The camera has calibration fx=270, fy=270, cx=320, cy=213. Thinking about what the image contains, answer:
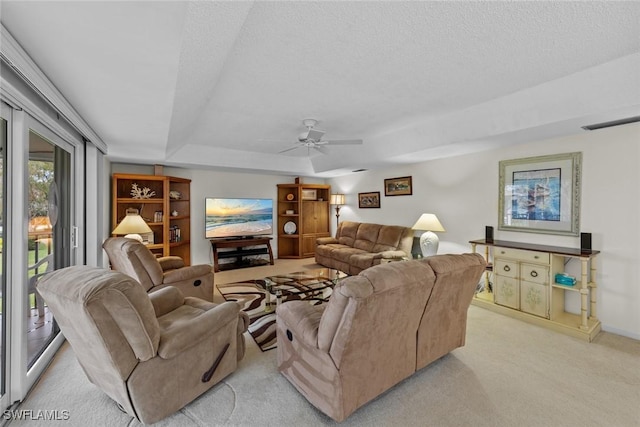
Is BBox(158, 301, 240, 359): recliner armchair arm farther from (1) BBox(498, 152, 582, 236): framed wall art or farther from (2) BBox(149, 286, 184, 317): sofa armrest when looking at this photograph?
(1) BBox(498, 152, 582, 236): framed wall art

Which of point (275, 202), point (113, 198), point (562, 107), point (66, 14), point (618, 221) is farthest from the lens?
point (275, 202)

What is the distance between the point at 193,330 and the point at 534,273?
3.61m

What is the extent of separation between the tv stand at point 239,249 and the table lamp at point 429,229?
10.8 ft

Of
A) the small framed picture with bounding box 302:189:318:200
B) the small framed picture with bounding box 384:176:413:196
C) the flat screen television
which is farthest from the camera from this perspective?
the small framed picture with bounding box 302:189:318:200

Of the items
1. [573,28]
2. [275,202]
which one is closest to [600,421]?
[573,28]

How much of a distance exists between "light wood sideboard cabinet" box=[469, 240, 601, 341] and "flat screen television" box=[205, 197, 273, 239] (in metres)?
4.71

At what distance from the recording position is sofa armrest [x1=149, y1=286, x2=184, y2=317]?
221 cm

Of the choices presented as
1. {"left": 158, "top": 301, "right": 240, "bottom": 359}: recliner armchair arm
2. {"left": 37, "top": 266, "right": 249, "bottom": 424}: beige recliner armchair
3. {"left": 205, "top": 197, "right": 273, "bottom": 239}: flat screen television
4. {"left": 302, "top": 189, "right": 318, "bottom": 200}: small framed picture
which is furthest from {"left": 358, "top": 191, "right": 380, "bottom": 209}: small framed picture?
{"left": 37, "top": 266, "right": 249, "bottom": 424}: beige recliner armchair

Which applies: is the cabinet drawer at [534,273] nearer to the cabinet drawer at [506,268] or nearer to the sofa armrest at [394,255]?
the cabinet drawer at [506,268]

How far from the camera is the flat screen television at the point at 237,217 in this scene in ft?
19.4

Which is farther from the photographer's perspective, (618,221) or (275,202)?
(275,202)

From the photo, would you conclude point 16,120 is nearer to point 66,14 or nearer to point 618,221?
point 66,14

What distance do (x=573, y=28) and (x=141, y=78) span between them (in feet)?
9.40

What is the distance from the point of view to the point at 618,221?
2.85 metres
